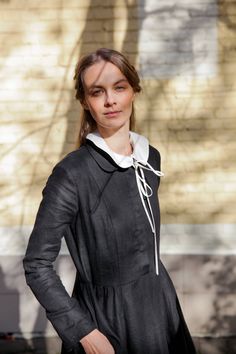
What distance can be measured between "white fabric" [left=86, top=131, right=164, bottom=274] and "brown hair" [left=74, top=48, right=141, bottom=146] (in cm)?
6

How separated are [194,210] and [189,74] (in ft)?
3.75

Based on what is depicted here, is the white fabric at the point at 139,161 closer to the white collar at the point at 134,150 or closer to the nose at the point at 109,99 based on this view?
the white collar at the point at 134,150

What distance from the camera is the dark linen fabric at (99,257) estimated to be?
2090 mm

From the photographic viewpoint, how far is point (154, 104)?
5.25 meters

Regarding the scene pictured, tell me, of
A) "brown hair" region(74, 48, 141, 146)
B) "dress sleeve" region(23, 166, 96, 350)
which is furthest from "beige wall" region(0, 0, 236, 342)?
"dress sleeve" region(23, 166, 96, 350)

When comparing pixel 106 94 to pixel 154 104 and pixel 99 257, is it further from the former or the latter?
pixel 154 104

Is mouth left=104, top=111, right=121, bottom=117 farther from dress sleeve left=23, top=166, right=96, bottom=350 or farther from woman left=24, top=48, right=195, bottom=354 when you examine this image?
dress sleeve left=23, top=166, right=96, bottom=350

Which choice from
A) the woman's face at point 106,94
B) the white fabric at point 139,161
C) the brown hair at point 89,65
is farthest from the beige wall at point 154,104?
the woman's face at point 106,94

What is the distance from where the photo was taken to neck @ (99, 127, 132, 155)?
231cm

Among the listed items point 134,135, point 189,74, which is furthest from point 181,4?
point 134,135

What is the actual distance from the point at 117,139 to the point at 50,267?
545 millimetres

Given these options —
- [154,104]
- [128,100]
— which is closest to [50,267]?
[128,100]

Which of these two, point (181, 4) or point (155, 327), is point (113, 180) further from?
point (181, 4)

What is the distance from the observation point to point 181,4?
511 centimetres
